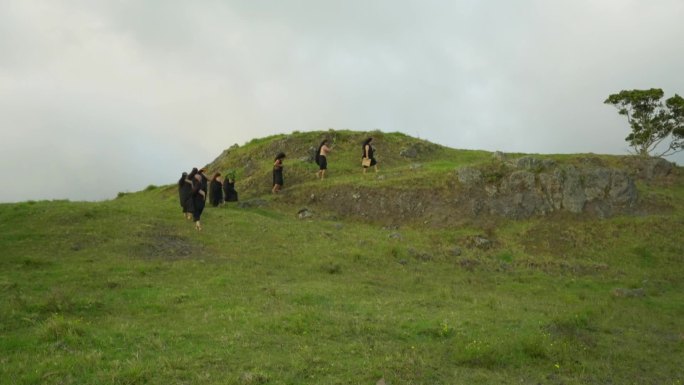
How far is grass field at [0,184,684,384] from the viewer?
10.9 meters

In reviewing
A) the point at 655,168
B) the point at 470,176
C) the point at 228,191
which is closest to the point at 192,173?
the point at 228,191

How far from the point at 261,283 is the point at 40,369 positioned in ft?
28.0

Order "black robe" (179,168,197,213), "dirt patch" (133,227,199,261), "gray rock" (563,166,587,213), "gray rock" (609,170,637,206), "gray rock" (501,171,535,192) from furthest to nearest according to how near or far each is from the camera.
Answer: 1. "gray rock" (501,171,535,192)
2. "gray rock" (609,170,637,206)
3. "gray rock" (563,166,587,213)
4. "black robe" (179,168,197,213)
5. "dirt patch" (133,227,199,261)

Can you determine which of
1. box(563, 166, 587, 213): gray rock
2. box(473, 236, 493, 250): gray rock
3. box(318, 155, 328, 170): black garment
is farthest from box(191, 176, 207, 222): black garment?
box(563, 166, 587, 213): gray rock

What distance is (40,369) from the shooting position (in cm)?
998

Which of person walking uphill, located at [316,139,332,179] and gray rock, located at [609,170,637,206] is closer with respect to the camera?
gray rock, located at [609,170,637,206]

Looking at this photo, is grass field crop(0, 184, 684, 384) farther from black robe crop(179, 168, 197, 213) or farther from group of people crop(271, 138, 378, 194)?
group of people crop(271, 138, 378, 194)

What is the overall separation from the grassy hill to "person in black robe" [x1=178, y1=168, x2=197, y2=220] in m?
0.60

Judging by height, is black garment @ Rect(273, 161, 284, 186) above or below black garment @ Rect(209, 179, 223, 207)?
above

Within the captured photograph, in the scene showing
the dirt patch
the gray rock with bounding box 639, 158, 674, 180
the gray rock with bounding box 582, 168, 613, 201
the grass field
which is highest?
the gray rock with bounding box 639, 158, 674, 180

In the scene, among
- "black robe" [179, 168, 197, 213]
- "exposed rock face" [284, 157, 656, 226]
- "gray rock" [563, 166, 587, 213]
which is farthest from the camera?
"exposed rock face" [284, 157, 656, 226]

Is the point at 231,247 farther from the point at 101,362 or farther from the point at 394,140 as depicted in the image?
the point at 394,140

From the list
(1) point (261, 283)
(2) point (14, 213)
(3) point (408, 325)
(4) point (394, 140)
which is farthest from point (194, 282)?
(4) point (394, 140)

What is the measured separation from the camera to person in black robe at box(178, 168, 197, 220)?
26.7 metres
